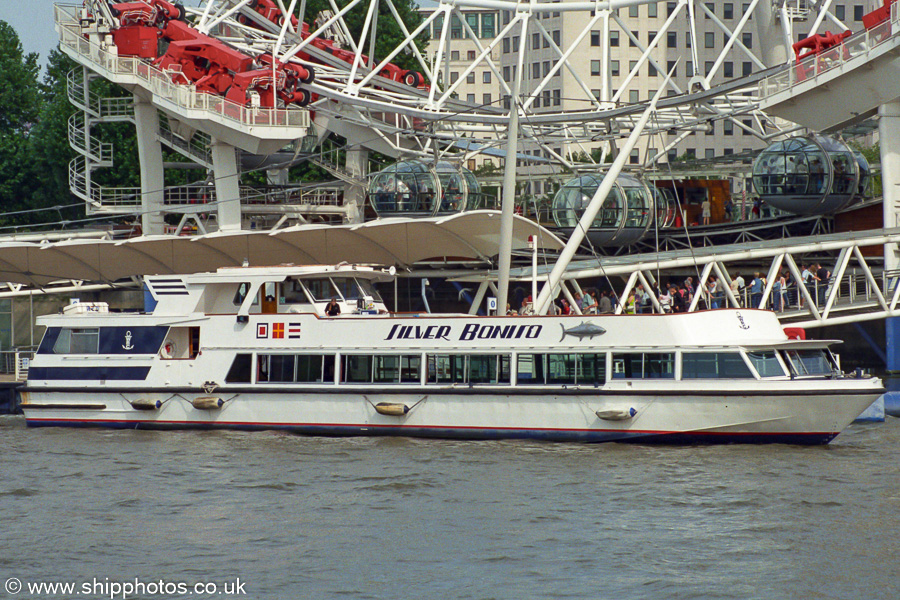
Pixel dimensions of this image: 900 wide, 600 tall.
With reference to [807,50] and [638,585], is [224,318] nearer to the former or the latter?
[638,585]

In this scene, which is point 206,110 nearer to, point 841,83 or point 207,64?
point 207,64

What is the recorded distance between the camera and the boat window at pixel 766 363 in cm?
2702

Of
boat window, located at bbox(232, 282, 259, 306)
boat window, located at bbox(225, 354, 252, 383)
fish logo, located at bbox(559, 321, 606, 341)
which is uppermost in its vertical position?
boat window, located at bbox(232, 282, 259, 306)

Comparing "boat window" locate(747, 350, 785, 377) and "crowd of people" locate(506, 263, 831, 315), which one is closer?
"boat window" locate(747, 350, 785, 377)

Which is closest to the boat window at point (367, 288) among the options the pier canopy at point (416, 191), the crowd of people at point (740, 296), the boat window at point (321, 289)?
the boat window at point (321, 289)

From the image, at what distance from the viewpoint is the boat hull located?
26891 millimetres

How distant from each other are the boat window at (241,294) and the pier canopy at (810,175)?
29.8 metres

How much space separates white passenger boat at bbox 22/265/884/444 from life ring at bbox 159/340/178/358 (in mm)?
51

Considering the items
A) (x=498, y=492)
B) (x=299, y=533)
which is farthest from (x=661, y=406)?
(x=299, y=533)

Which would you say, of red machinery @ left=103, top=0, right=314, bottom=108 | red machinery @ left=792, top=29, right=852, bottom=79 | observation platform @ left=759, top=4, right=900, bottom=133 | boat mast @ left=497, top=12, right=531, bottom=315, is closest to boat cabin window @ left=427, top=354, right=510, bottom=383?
boat mast @ left=497, top=12, right=531, bottom=315

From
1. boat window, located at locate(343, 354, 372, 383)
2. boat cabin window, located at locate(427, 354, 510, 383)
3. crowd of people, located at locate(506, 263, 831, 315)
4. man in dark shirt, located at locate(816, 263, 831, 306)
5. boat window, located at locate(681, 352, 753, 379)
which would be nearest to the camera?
boat window, located at locate(681, 352, 753, 379)

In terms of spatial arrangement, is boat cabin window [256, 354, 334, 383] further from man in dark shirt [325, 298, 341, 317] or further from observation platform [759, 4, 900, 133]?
observation platform [759, 4, 900, 133]

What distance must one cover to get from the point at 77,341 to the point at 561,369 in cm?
1239

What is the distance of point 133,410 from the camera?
3158 cm
